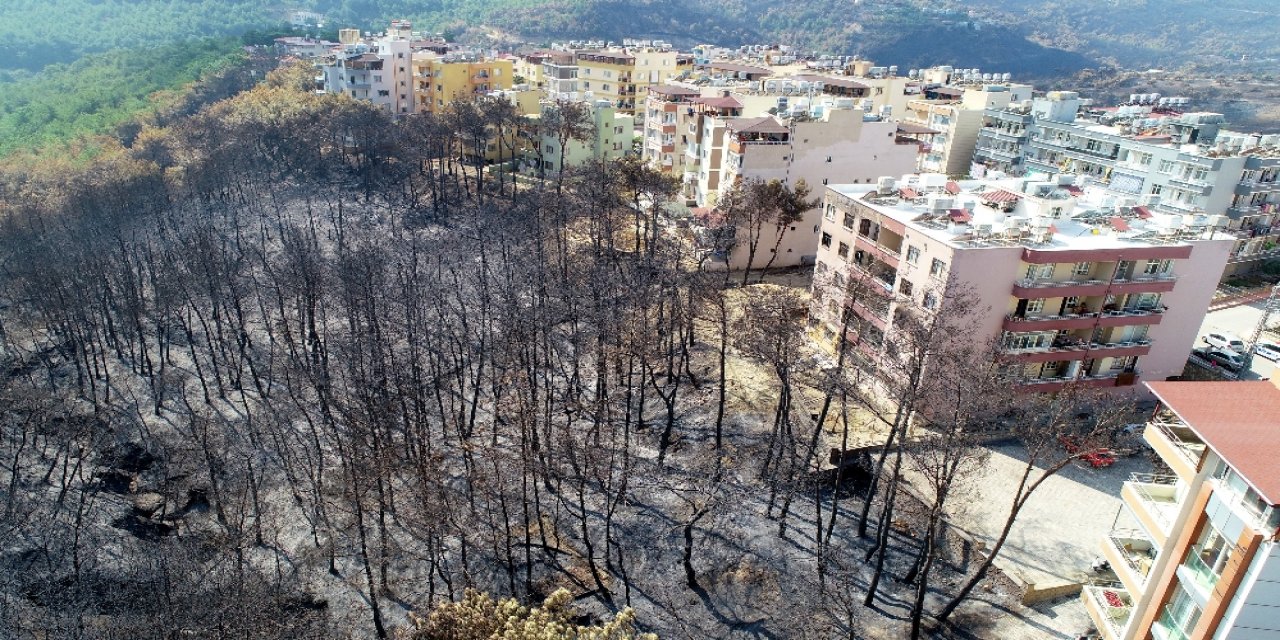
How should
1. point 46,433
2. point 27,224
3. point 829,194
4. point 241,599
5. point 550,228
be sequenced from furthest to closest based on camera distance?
1. point 550,228
2. point 27,224
3. point 829,194
4. point 46,433
5. point 241,599

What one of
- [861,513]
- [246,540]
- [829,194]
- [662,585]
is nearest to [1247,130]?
[829,194]

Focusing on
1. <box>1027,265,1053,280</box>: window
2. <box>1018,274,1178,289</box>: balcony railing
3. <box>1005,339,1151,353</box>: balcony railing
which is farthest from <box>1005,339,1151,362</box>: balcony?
<box>1027,265,1053,280</box>: window

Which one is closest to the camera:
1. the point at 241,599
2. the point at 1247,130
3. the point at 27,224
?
the point at 241,599

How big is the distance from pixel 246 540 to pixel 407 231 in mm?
34734

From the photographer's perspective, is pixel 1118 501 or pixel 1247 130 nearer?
pixel 1118 501

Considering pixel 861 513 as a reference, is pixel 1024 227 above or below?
above

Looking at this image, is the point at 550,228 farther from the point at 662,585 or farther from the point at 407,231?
the point at 662,585

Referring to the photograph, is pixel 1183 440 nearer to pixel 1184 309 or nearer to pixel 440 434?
pixel 1184 309

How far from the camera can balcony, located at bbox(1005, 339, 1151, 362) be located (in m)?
34.8

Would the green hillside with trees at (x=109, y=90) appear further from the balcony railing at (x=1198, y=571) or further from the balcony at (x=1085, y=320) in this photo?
the balcony railing at (x=1198, y=571)

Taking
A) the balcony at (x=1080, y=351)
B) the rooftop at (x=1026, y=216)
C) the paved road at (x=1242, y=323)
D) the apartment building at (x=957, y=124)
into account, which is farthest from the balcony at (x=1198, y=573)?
the apartment building at (x=957, y=124)

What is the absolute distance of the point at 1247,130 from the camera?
125688mm

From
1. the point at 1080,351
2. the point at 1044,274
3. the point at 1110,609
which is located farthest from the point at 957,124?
the point at 1110,609

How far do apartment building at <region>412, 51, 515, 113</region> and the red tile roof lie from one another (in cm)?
7676
